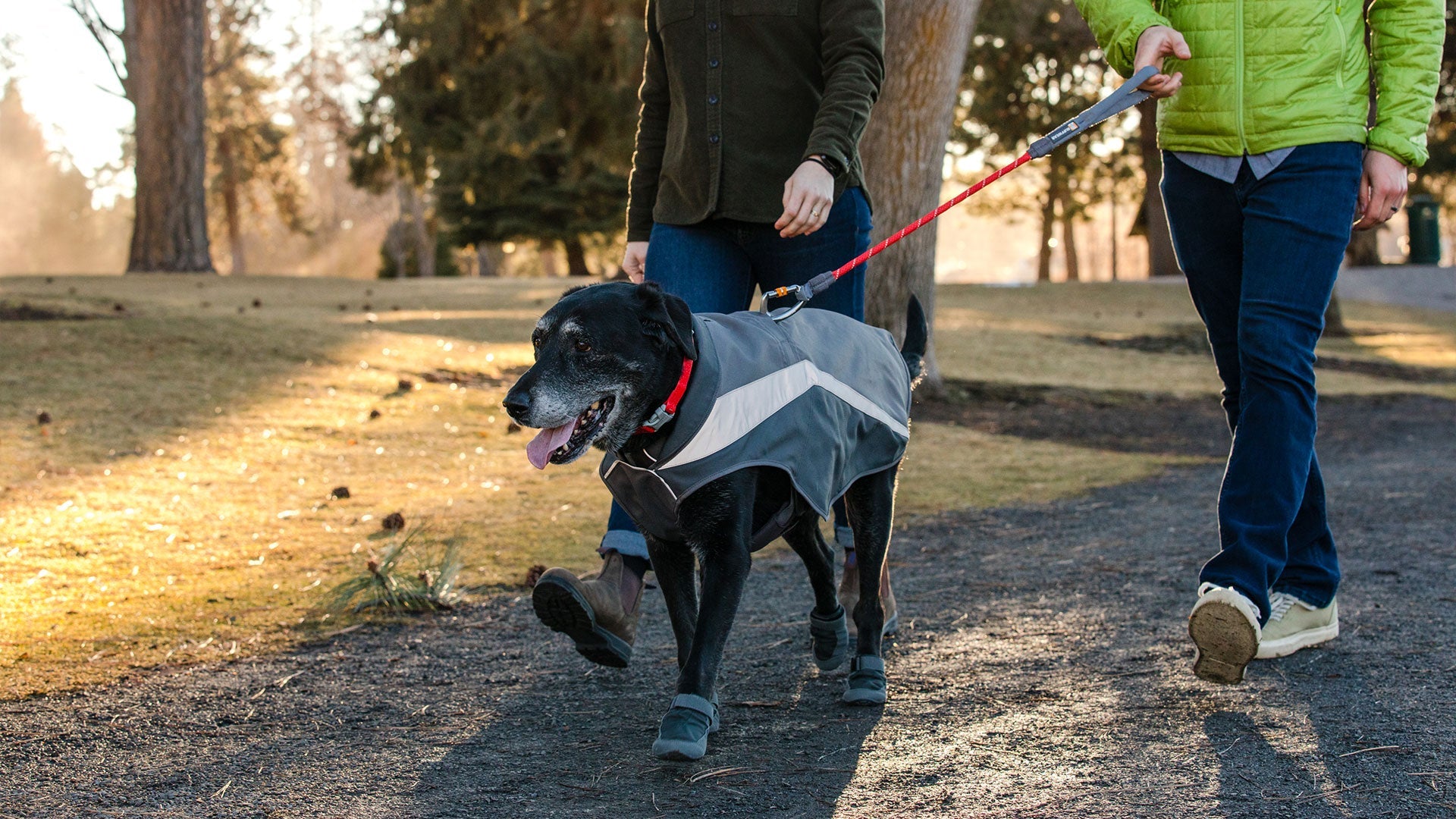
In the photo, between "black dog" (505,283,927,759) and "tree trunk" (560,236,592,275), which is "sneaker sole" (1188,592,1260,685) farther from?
"tree trunk" (560,236,592,275)

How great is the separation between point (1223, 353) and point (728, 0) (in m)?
1.94

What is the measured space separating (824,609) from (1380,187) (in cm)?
205

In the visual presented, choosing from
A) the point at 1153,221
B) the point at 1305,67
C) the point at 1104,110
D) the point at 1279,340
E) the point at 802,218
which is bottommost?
the point at 1279,340

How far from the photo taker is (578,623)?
363cm

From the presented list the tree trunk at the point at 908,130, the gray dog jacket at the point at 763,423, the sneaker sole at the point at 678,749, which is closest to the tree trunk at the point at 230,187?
the tree trunk at the point at 908,130

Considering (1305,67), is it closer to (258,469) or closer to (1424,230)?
(258,469)

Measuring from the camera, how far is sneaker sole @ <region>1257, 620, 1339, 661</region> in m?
3.84

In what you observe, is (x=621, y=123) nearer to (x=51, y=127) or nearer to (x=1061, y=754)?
(x=1061, y=754)

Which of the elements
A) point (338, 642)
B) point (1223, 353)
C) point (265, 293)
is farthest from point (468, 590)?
point (265, 293)

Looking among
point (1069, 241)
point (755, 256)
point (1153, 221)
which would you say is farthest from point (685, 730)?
point (1069, 241)

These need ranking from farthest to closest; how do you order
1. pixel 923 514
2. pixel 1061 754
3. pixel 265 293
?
pixel 265 293 < pixel 923 514 < pixel 1061 754

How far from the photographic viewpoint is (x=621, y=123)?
26375 mm

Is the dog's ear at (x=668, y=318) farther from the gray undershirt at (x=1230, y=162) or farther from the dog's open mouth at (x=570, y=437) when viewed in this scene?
the gray undershirt at (x=1230, y=162)

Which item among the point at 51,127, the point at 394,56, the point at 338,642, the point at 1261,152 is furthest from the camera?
the point at 51,127
